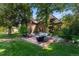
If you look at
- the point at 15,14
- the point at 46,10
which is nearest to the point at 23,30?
the point at 15,14

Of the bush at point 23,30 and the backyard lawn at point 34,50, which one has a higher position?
the bush at point 23,30

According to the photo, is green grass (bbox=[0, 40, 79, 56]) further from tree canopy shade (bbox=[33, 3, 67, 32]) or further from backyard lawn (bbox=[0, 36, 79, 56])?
tree canopy shade (bbox=[33, 3, 67, 32])

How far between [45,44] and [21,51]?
0.26 m

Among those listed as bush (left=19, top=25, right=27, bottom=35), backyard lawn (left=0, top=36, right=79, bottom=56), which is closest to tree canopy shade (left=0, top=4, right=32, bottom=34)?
bush (left=19, top=25, right=27, bottom=35)

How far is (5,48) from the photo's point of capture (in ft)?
14.5

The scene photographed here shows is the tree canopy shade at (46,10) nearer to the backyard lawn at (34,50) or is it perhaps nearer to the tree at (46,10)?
the tree at (46,10)

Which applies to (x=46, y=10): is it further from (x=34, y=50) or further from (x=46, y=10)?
(x=34, y=50)

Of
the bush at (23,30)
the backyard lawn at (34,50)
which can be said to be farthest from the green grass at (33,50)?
the bush at (23,30)

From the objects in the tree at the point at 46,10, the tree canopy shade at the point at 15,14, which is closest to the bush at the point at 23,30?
the tree canopy shade at the point at 15,14

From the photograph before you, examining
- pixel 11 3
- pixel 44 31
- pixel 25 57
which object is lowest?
pixel 25 57

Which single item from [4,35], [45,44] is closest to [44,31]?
[45,44]

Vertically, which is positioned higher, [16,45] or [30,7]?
[30,7]

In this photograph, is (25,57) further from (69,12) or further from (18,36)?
(69,12)

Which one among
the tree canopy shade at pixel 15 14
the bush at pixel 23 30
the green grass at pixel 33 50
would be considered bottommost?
the green grass at pixel 33 50
